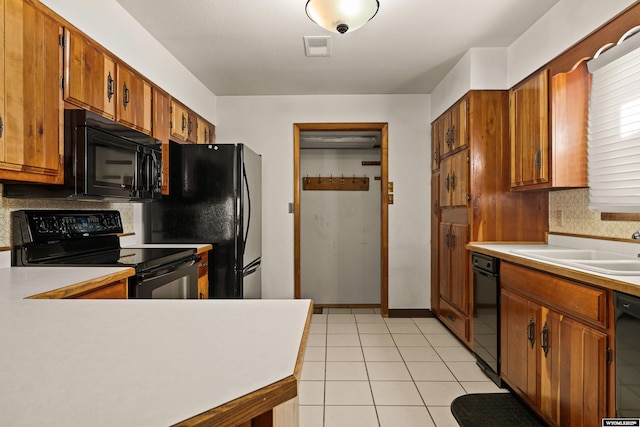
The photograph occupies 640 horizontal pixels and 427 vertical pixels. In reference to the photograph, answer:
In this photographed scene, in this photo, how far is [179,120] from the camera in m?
3.37

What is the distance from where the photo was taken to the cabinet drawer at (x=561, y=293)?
5.25 ft

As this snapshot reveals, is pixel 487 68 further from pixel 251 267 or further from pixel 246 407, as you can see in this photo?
pixel 246 407

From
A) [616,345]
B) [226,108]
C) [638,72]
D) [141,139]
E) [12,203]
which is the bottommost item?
[616,345]

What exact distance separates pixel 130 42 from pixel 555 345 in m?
3.10

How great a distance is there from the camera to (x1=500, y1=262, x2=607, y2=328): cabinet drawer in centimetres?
160

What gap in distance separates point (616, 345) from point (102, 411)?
1771mm

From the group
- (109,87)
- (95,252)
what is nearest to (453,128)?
(109,87)

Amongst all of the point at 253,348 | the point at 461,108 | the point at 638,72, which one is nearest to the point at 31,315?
the point at 253,348

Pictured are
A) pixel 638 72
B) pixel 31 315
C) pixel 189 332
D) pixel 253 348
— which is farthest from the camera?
pixel 638 72

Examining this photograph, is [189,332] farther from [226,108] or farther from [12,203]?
[226,108]

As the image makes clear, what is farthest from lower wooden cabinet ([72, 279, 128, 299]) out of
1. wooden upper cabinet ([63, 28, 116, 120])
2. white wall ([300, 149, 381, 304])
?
white wall ([300, 149, 381, 304])

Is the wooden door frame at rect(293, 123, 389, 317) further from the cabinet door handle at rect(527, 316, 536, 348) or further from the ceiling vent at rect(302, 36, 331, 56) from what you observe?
the cabinet door handle at rect(527, 316, 536, 348)

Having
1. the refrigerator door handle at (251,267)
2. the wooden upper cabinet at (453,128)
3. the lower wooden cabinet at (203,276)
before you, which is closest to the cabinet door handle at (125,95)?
Answer: the lower wooden cabinet at (203,276)

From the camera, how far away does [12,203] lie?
1.99 metres
